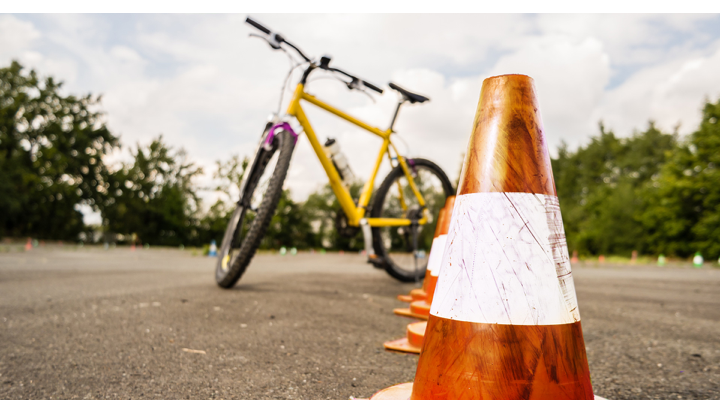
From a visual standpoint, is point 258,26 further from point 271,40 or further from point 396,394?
point 396,394

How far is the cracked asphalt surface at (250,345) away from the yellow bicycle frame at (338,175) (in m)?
0.96

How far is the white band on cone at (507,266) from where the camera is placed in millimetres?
1267

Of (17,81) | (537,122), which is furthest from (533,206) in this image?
(17,81)

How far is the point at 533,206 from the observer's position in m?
1.38

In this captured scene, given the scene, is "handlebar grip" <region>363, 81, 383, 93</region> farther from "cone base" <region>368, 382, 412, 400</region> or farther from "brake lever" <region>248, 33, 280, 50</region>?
"cone base" <region>368, 382, 412, 400</region>

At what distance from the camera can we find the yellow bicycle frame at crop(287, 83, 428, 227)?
14.6 feet

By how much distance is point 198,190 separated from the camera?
1892 inches

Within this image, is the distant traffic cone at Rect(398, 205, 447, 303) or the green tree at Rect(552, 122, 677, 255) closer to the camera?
the distant traffic cone at Rect(398, 205, 447, 303)

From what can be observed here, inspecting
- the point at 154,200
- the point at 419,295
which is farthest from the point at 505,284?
the point at 154,200

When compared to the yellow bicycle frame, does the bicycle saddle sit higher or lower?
higher

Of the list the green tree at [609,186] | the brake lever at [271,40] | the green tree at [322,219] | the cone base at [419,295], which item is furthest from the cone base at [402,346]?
the green tree at [322,219]

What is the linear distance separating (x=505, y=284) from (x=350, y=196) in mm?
3610

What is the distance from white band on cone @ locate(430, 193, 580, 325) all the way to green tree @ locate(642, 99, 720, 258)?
31.6 m

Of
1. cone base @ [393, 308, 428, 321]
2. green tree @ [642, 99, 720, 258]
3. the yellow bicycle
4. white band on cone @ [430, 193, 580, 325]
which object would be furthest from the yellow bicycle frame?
green tree @ [642, 99, 720, 258]
